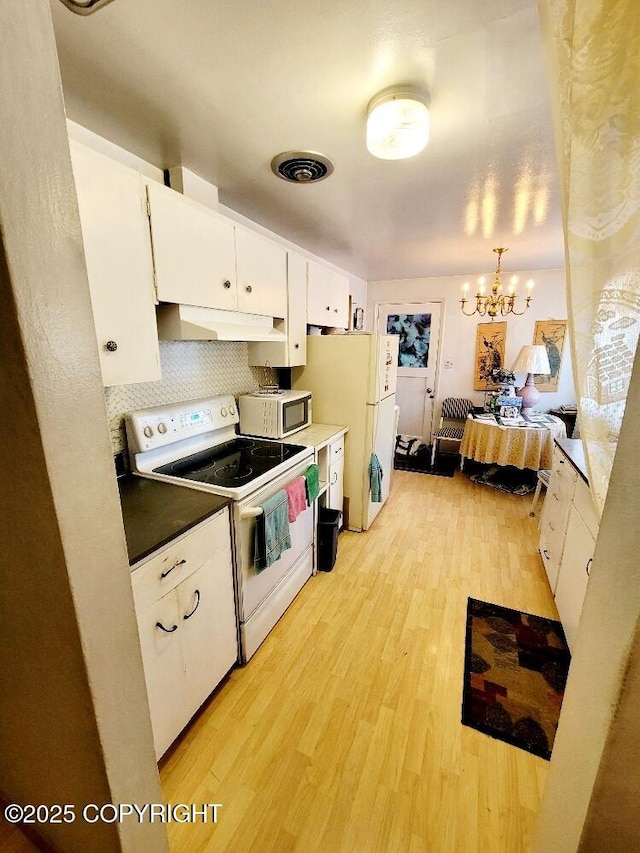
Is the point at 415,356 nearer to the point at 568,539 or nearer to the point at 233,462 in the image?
the point at 568,539

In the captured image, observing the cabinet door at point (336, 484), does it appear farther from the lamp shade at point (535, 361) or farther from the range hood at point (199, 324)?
the lamp shade at point (535, 361)

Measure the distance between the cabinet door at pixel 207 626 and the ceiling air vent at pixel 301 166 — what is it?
75.0 inches

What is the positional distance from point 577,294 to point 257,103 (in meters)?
1.37

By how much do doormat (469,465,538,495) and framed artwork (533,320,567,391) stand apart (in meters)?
1.31

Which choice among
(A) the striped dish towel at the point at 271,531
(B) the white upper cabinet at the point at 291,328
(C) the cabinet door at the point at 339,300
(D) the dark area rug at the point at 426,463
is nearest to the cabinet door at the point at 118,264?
(A) the striped dish towel at the point at 271,531

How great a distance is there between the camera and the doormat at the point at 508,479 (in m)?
3.75

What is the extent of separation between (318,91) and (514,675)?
2.70 metres

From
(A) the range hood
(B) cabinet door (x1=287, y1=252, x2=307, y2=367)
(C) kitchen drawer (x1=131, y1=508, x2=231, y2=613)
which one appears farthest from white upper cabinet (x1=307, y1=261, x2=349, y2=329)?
(C) kitchen drawer (x1=131, y1=508, x2=231, y2=613)

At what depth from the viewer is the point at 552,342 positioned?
4.40 m

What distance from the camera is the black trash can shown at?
2375 mm

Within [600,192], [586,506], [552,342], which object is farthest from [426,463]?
[600,192]

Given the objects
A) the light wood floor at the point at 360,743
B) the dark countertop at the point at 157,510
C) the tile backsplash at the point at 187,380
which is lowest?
the light wood floor at the point at 360,743

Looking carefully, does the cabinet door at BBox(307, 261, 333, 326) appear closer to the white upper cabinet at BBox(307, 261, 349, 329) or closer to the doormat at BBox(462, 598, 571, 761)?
the white upper cabinet at BBox(307, 261, 349, 329)

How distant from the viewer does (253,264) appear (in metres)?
1.98
